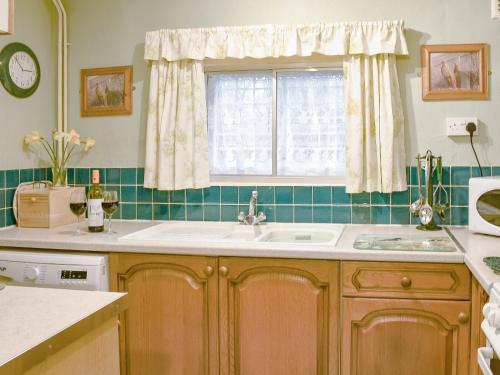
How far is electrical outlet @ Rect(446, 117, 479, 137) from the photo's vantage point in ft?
9.23

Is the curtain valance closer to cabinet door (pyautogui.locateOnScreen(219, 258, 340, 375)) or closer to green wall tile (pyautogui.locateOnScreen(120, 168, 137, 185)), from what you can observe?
Result: green wall tile (pyautogui.locateOnScreen(120, 168, 137, 185))

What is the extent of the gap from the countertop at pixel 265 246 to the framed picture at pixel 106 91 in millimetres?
780

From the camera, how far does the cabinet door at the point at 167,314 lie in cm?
248

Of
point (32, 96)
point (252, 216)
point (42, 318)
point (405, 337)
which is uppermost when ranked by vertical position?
point (32, 96)

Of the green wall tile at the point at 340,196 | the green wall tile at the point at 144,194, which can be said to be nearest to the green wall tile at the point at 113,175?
the green wall tile at the point at 144,194

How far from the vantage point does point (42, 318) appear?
122 cm

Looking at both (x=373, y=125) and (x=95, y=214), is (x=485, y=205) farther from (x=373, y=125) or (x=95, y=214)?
(x=95, y=214)

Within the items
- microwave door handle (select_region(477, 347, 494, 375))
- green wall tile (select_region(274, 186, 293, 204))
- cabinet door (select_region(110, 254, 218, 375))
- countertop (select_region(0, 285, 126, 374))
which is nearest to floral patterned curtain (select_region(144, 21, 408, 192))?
green wall tile (select_region(274, 186, 293, 204))

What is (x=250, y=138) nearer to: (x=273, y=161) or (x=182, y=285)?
(x=273, y=161)

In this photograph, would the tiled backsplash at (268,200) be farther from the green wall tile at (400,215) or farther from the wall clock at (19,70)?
the wall clock at (19,70)

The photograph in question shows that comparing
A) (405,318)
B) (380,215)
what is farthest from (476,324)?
(380,215)

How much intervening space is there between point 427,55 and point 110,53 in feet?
6.01

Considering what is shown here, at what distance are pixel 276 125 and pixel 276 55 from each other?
40 centimetres

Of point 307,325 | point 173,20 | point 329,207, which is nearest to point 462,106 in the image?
point 329,207
